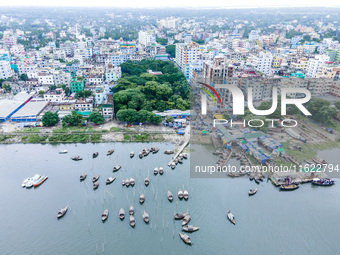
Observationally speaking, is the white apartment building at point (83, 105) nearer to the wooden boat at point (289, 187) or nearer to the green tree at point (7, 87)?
the green tree at point (7, 87)

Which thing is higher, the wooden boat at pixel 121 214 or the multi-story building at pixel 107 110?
the multi-story building at pixel 107 110

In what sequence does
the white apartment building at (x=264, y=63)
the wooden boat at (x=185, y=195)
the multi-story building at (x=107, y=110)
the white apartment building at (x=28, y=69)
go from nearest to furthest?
the wooden boat at (x=185, y=195)
the multi-story building at (x=107, y=110)
the white apartment building at (x=28, y=69)
the white apartment building at (x=264, y=63)

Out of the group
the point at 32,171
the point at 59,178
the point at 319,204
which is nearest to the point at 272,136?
the point at 319,204

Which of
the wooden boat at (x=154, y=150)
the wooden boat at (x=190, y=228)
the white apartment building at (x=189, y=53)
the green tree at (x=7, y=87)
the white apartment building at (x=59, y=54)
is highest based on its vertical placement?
the white apartment building at (x=189, y=53)

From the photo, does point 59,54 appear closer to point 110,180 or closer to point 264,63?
point 264,63

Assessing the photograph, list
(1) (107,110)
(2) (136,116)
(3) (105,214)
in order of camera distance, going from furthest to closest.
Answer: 1. (1) (107,110)
2. (2) (136,116)
3. (3) (105,214)

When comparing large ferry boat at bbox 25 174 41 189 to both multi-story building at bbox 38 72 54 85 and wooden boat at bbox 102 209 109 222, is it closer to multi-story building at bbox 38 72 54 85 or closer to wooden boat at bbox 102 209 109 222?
wooden boat at bbox 102 209 109 222

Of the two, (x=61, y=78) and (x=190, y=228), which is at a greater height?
(x=61, y=78)

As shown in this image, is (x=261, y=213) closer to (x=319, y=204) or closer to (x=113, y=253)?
(x=319, y=204)

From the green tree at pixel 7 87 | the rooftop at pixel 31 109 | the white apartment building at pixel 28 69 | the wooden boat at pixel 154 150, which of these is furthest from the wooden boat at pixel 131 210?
the white apartment building at pixel 28 69

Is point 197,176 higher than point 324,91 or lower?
lower

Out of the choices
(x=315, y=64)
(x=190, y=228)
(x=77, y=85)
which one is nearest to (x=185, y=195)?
(x=190, y=228)
